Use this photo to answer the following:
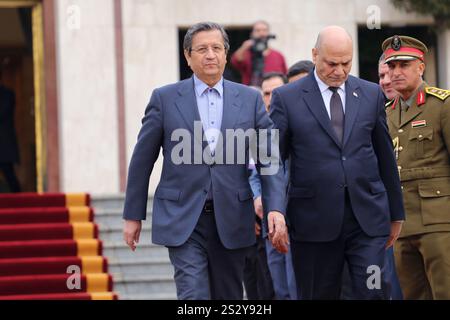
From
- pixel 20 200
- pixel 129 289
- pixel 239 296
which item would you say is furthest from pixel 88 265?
pixel 239 296

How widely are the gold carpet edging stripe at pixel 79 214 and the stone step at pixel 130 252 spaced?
516 mm

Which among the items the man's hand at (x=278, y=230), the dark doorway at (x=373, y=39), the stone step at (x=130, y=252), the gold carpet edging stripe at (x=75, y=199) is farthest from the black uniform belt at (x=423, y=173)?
the dark doorway at (x=373, y=39)

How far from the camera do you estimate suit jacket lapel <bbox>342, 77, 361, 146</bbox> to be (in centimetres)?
727

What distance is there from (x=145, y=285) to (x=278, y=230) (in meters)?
5.09

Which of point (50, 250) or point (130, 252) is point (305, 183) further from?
point (130, 252)

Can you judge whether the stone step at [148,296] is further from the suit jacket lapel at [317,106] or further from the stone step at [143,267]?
the suit jacket lapel at [317,106]

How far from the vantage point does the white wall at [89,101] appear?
1372cm

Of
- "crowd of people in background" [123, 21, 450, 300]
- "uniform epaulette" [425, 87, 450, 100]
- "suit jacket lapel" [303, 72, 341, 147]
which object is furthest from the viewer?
"uniform epaulette" [425, 87, 450, 100]

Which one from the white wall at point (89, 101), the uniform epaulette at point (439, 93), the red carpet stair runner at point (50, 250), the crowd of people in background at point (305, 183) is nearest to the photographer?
the crowd of people in background at point (305, 183)

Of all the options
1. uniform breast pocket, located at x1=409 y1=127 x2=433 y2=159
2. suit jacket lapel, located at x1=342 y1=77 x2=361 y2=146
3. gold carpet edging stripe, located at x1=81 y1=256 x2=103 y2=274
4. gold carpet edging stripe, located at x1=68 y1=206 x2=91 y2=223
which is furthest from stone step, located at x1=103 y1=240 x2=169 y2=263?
suit jacket lapel, located at x1=342 y1=77 x2=361 y2=146

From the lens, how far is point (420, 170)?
776cm

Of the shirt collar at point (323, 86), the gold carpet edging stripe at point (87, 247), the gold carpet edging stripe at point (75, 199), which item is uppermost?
the shirt collar at point (323, 86)

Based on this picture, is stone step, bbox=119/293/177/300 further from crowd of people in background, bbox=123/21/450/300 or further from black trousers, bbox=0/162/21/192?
black trousers, bbox=0/162/21/192

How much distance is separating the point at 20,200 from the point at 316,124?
619 centimetres
